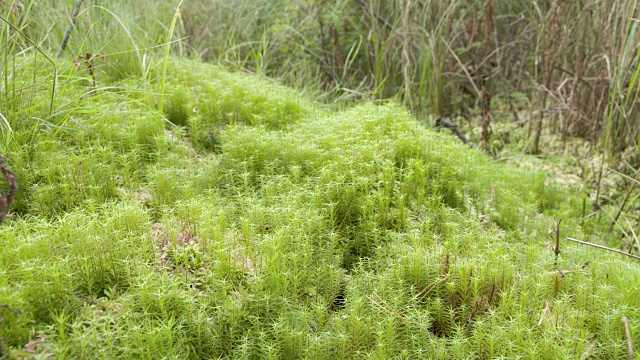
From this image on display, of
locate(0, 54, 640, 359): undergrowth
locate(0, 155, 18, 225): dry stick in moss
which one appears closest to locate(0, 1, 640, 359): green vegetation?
locate(0, 54, 640, 359): undergrowth

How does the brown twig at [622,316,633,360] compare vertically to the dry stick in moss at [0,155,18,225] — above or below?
below

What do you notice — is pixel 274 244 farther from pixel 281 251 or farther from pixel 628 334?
pixel 628 334

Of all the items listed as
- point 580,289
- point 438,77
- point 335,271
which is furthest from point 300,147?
point 438,77

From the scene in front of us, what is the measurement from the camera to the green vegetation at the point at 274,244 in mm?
Answer: 2076

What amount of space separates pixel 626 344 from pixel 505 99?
490 cm

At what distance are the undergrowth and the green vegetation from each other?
11 millimetres

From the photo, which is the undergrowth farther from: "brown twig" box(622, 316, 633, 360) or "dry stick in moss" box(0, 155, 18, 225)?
"dry stick in moss" box(0, 155, 18, 225)

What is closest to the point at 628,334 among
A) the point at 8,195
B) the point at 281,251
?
the point at 281,251

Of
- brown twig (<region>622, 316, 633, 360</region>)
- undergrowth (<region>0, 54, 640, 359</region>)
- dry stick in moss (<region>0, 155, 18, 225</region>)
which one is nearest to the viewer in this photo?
dry stick in moss (<region>0, 155, 18, 225</region>)

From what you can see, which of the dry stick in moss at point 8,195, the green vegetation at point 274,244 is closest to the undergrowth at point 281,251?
the green vegetation at point 274,244

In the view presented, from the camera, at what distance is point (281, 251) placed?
2.48m

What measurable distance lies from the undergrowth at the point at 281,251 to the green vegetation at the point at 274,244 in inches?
0.4

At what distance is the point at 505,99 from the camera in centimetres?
664

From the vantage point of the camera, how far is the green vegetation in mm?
2076
